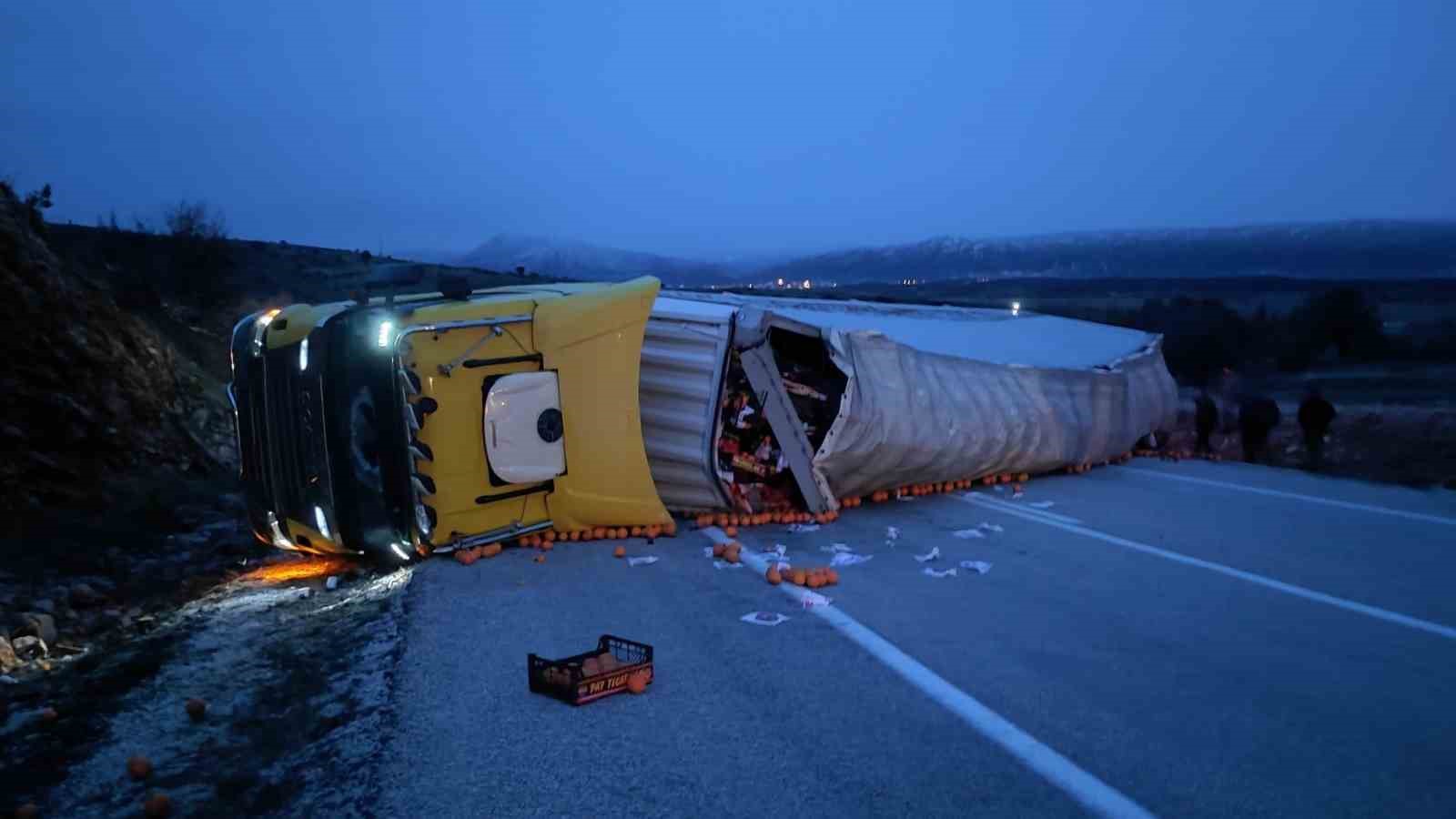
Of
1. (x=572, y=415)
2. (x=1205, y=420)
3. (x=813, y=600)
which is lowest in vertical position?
(x=1205, y=420)

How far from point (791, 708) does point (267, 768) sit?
235cm

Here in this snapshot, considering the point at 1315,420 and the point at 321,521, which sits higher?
the point at 321,521

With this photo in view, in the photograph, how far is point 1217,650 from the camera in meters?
5.66

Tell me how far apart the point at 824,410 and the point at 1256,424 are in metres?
8.09

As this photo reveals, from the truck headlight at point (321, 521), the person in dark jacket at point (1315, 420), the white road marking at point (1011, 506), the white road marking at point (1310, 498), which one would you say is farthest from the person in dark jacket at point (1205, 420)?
the truck headlight at point (321, 521)

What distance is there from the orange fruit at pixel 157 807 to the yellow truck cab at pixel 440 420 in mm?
3626

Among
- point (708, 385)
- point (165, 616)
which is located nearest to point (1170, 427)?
point (708, 385)

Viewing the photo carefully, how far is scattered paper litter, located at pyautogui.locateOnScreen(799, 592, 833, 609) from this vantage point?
6.73 meters

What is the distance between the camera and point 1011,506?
10.3 metres

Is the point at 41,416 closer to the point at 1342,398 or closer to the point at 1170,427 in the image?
the point at 1170,427

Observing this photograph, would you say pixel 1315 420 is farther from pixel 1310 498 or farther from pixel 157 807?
pixel 157 807

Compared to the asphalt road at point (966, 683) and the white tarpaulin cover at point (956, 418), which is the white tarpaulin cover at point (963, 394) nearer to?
the white tarpaulin cover at point (956, 418)

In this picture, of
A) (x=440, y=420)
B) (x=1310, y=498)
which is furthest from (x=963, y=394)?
(x=440, y=420)

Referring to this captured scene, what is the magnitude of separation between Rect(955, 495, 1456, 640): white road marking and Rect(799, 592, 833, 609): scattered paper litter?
2.89 metres
